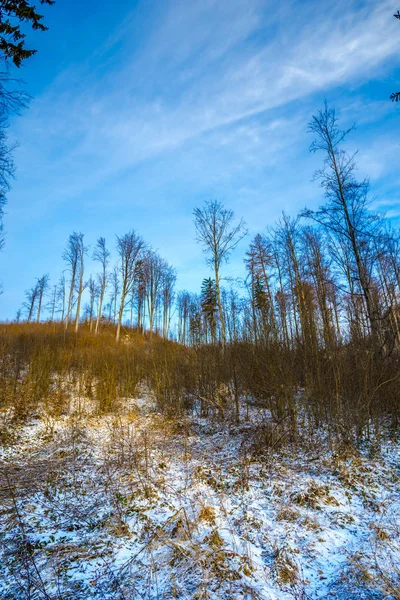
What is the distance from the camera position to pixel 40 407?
816 centimetres

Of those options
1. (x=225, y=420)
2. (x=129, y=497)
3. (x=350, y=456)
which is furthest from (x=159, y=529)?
(x=225, y=420)

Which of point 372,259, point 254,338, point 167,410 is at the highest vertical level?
point 372,259

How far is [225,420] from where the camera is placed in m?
8.06

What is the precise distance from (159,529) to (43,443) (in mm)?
4213

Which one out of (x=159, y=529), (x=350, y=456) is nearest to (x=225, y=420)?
(x=350, y=456)

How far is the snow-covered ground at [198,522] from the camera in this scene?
8.62 feet

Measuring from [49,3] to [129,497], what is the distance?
9.60m

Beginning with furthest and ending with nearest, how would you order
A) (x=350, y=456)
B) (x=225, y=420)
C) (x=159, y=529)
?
(x=225, y=420) < (x=350, y=456) < (x=159, y=529)

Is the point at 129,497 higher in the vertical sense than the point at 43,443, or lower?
lower

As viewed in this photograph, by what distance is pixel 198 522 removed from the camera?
359cm

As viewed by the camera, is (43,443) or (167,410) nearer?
(43,443)

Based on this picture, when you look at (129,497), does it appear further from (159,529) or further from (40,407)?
(40,407)

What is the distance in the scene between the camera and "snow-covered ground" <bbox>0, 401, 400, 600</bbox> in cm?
263

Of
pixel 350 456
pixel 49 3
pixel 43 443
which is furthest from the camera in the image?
pixel 43 443
